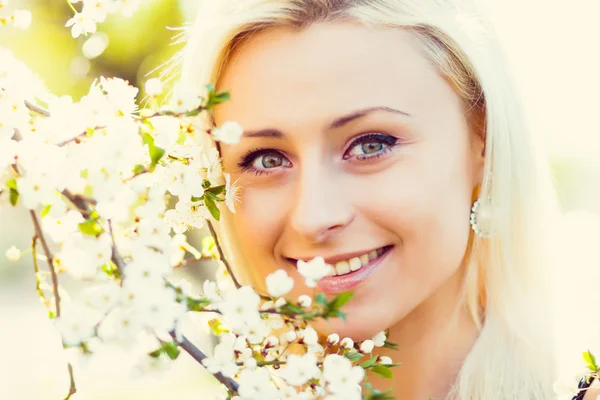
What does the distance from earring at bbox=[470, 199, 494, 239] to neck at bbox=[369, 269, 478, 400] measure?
0.16 metres

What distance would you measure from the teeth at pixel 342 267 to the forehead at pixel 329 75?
0.34 m

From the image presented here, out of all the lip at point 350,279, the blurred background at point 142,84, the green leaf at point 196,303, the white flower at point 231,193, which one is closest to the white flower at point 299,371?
the green leaf at point 196,303

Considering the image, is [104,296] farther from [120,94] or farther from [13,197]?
[120,94]

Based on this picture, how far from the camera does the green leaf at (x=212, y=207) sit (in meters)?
1.64

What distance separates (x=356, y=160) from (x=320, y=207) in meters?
0.17

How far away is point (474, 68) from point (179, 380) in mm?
5559

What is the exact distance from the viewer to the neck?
2.02 m

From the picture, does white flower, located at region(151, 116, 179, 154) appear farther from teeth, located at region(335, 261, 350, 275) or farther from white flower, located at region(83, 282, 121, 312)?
teeth, located at region(335, 261, 350, 275)

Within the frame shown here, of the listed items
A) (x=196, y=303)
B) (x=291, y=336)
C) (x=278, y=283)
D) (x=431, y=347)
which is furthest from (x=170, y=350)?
(x=431, y=347)

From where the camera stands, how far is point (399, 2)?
180cm

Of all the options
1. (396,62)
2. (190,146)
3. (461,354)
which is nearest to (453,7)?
(396,62)

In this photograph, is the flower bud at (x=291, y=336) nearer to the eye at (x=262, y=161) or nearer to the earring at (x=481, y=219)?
the eye at (x=262, y=161)

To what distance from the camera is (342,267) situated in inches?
68.9

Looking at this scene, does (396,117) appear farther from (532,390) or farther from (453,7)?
(532,390)
